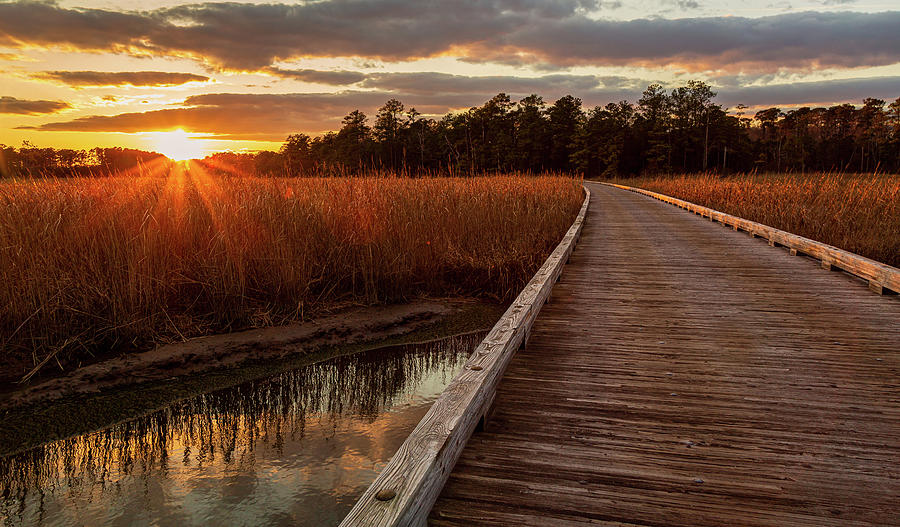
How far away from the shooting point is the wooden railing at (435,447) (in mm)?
1550

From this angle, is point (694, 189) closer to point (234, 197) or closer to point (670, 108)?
point (234, 197)

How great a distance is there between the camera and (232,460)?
3299mm

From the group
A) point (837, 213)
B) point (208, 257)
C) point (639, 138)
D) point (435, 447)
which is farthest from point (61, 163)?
point (639, 138)

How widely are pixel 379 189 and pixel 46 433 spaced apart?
5.40 meters

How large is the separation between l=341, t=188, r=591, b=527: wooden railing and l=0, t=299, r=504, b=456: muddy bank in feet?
8.28

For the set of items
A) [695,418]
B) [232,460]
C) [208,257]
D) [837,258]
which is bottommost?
[232,460]

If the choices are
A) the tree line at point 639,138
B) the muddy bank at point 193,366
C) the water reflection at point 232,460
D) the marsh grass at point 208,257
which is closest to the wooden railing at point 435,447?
the water reflection at point 232,460

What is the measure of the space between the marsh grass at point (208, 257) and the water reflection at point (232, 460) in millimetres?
1215

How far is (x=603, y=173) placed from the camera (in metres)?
71.5

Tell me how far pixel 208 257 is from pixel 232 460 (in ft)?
8.60

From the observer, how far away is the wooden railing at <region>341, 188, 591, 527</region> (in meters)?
1.55

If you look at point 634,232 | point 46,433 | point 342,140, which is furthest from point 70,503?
point 342,140

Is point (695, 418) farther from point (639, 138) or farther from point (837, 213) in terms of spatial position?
point (639, 138)

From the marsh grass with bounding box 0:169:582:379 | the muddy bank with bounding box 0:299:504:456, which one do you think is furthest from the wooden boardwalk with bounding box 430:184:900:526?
the marsh grass with bounding box 0:169:582:379
